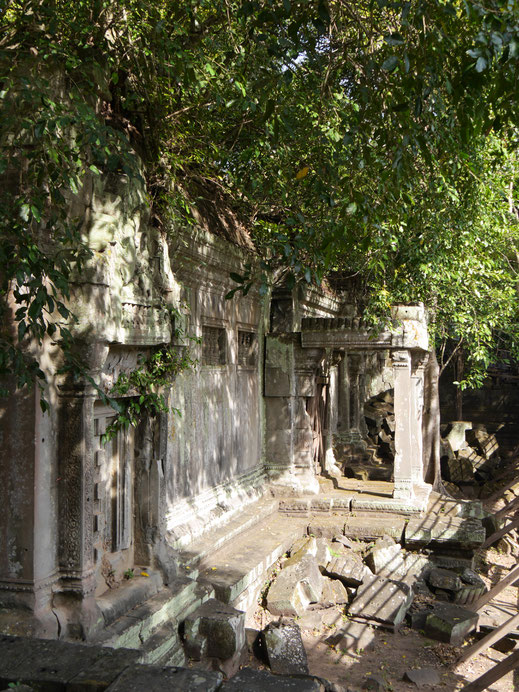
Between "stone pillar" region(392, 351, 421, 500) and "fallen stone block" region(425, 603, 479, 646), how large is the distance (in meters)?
2.68

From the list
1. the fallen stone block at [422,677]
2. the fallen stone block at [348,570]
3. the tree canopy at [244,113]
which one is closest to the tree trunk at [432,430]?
the tree canopy at [244,113]

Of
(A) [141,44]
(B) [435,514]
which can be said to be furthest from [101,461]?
(B) [435,514]

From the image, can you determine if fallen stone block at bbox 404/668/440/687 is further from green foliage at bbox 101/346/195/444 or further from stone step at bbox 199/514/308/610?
green foliage at bbox 101/346/195/444

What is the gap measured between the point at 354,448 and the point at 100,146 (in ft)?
42.0

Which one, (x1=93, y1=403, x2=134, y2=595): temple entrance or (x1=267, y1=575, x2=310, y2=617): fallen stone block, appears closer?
(x1=93, y1=403, x2=134, y2=595): temple entrance

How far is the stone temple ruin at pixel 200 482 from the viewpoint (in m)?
4.57

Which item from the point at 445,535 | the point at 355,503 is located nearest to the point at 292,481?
the point at 355,503

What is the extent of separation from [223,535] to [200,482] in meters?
0.70

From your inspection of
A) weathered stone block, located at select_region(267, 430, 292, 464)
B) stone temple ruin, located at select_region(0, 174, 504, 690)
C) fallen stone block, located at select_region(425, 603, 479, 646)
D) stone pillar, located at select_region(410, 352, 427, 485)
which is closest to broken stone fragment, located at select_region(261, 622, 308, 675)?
stone temple ruin, located at select_region(0, 174, 504, 690)

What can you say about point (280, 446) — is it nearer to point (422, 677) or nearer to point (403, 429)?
point (403, 429)

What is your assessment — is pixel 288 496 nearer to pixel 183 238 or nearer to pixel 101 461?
pixel 183 238

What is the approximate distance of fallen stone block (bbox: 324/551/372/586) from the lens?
8242 mm

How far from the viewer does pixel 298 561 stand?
26.5 feet

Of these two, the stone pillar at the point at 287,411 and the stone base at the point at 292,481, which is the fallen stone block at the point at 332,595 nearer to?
the stone base at the point at 292,481
